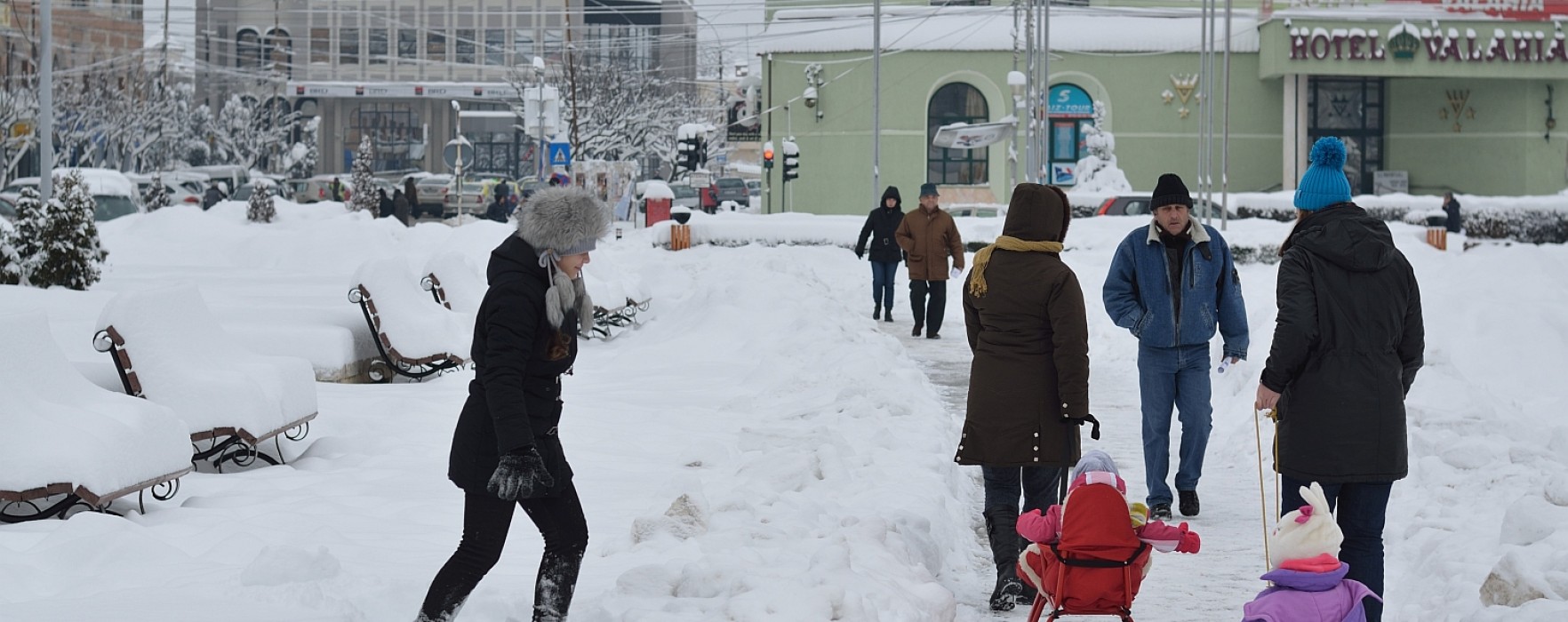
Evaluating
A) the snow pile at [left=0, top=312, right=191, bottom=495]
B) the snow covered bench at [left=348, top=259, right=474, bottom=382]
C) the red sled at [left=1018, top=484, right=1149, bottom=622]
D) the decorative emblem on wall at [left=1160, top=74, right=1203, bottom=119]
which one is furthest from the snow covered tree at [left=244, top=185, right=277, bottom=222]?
the red sled at [left=1018, top=484, right=1149, bottom=622]

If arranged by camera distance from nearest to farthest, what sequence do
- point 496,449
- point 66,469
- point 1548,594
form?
point 496,449, point 1548,594, point 66,469

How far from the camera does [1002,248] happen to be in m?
6.12

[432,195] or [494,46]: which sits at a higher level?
[494,46]

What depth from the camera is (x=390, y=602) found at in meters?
5.59

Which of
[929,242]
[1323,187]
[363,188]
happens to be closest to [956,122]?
Result: [363,188]

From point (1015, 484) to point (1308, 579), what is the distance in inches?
83.2

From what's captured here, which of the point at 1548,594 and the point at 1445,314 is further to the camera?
the point at 1445,314

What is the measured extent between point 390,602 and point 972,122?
4239 centimetres

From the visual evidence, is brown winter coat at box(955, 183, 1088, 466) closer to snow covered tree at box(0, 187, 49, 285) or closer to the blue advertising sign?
snow covered tree at box(0, 187, 49, 285)

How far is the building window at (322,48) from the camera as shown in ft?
286

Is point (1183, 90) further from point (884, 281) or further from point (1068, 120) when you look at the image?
point (884, 281)

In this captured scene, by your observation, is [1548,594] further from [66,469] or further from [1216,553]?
[66,469]

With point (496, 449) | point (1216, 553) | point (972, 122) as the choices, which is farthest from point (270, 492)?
point (972, 122)

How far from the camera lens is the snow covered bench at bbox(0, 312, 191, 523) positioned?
256 inches
